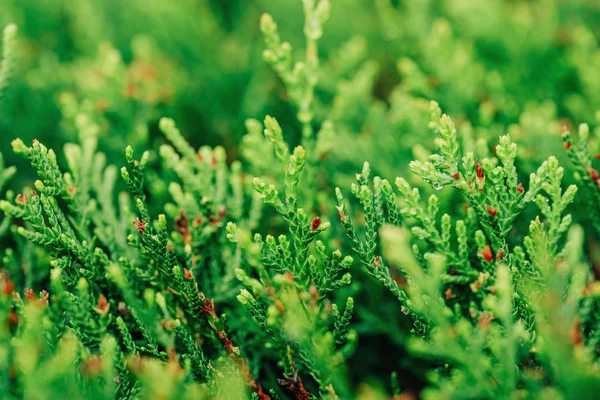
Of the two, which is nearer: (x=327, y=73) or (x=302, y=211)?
(x=302, y=211)

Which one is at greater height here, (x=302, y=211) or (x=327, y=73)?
(x=327, y=73)

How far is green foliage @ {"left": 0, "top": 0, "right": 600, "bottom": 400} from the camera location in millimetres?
1557

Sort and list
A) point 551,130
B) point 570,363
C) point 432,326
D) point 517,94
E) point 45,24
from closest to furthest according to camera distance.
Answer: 1. point 570,363
2. point 432,326
3. point 551,130
4. point 517,94
5. point 45,24

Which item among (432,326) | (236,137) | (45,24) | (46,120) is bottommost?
(432,326)

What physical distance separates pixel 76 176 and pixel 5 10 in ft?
6.81

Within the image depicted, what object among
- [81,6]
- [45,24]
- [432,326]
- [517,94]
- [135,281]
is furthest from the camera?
[45,24]

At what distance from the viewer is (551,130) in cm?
232

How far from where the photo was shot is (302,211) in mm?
1693

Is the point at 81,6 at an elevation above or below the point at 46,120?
above

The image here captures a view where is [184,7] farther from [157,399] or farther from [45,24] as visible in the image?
[157,399]

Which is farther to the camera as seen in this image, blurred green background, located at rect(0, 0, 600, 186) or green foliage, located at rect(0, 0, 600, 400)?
blurred green background, located at rect(0, 0, 600, 186)

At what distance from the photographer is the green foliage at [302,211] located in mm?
1557

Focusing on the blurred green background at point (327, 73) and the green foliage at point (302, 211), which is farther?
the blurred green background at point (327, 73)

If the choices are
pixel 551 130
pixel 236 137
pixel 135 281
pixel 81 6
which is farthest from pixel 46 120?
pixel 551 130
